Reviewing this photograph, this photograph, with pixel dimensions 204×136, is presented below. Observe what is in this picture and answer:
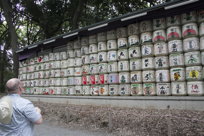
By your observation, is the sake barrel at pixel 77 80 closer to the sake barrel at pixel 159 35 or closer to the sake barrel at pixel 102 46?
the sake barrel at pixel 102 46

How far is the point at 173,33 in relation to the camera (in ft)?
24.2


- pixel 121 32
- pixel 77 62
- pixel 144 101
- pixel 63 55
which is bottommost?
pixel 144 101

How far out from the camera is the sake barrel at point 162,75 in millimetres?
7477

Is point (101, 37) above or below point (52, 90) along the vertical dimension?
above

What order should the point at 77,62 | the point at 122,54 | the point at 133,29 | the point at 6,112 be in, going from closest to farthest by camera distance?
the point at 6,112, the point at 133,29, the point at 122,54, the point at 77,62

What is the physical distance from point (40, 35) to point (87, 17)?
8.18 meters

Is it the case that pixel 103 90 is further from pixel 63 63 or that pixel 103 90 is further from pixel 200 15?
pixel 200 15

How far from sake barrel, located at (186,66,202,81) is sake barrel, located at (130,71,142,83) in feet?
5.92

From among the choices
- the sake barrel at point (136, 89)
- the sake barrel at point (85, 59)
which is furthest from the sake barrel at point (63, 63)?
the sake barrel at point (136, 89)

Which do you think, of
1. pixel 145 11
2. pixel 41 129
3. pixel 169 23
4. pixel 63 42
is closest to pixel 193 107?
pixel 169 23

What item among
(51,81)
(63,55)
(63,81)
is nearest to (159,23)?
(63,55)

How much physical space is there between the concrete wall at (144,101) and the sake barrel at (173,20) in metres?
2.55

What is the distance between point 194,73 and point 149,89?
5.57 ft

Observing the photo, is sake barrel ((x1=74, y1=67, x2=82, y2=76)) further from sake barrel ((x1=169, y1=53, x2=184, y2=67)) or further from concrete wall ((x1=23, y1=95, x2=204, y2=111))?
sake barrel ((x1=169, y1=53, x2=184, y2=67))
